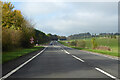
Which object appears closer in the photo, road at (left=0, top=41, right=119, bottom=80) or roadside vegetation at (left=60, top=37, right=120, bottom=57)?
road at (left=0, top=41, right=119, bottom=80)

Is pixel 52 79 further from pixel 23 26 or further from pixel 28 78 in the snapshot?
pixel 23 26

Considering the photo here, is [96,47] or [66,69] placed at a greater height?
[66,69]

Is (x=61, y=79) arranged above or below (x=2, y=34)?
below

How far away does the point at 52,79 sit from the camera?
21.5ft

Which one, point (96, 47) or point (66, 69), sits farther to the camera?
point (96, 47)

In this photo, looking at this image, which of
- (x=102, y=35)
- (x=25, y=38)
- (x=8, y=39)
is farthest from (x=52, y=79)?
(x=102, y=35)

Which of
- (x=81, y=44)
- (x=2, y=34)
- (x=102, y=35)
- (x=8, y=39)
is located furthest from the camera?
(x=102, y=35)

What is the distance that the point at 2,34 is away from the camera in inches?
1042

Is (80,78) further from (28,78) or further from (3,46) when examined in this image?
(3,46)

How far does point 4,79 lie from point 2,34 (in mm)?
21172

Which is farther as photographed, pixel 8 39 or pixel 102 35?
pixel 102 35

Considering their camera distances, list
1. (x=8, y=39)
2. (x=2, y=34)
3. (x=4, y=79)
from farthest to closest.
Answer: (x=8, y=39), (x=2, y=34), (x=4, y=79)

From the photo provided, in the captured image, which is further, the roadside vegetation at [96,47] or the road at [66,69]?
the roadside vegetation at [96,47]

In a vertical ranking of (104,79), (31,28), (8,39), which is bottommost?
(104,79)
